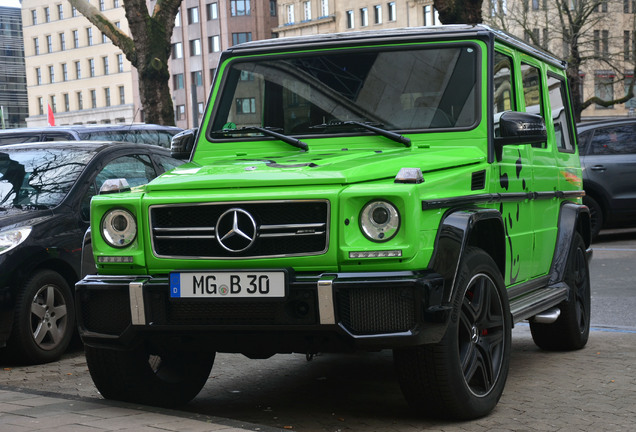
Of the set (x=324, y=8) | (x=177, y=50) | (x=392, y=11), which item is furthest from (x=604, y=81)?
(x=177, y=50)

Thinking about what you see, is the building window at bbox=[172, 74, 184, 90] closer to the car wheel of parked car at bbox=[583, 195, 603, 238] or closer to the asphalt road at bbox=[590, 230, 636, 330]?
A: the asphalt road at bbox=[590, 230, 636, 330]

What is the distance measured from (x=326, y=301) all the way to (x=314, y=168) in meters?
0.75

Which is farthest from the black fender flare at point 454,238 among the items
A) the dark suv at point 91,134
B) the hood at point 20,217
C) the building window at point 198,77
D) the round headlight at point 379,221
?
the building window at point 198,77

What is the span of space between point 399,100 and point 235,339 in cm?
187

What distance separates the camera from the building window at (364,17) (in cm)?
8619

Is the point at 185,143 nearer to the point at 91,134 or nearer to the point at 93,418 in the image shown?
the point at 93,418

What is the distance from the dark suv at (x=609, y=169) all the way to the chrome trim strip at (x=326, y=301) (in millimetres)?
12566

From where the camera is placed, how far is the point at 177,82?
102 metres

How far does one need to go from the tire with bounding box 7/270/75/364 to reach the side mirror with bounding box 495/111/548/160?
137 inches

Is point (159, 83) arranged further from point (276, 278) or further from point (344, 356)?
point (276, 278)

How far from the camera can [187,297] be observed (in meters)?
5.12

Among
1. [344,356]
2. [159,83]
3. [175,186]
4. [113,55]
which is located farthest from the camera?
[113,55]

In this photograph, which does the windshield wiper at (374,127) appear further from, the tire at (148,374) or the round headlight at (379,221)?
the tire at (148,374)

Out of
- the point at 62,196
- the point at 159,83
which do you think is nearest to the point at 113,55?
the point at 159,83
